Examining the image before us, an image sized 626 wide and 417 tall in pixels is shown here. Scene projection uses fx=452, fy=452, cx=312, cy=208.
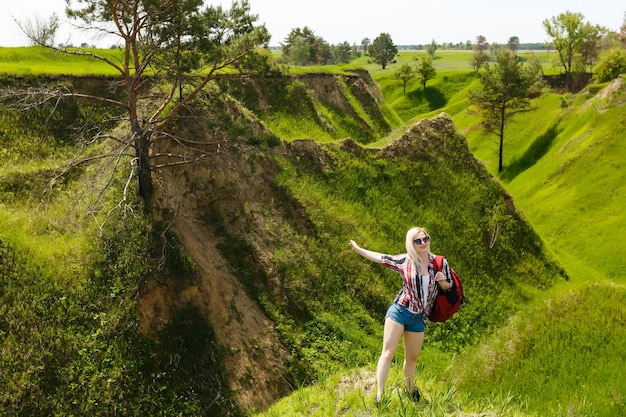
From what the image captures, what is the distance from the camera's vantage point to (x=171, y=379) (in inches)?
527

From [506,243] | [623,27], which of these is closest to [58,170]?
[506,243]

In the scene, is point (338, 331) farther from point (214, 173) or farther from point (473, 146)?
point (473, 146)

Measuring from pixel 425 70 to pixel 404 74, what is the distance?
436cm

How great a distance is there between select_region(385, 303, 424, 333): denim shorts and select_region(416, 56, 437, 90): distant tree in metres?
89.5

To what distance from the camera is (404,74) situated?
307 ft

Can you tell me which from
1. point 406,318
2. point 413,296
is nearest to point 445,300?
point 413,296

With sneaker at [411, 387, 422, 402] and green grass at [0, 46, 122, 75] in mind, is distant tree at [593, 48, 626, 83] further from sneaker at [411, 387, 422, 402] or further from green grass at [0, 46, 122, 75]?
sneaker at [411, 387, 422, 402]

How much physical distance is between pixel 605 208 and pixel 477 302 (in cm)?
2256

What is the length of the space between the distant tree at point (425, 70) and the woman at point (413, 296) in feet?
293

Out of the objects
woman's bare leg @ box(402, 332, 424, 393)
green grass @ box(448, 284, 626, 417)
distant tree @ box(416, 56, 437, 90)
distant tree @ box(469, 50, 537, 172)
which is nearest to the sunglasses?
woman's bare leg @ box(402, 332, 424, 393)

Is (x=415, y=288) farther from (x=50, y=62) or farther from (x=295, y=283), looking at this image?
(x=50, y=62)

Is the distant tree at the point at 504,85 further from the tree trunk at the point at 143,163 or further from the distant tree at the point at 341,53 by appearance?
the distant tree at the point at 341,53

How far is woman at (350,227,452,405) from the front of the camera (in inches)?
313

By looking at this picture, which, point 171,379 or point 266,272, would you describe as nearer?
point 171,379
